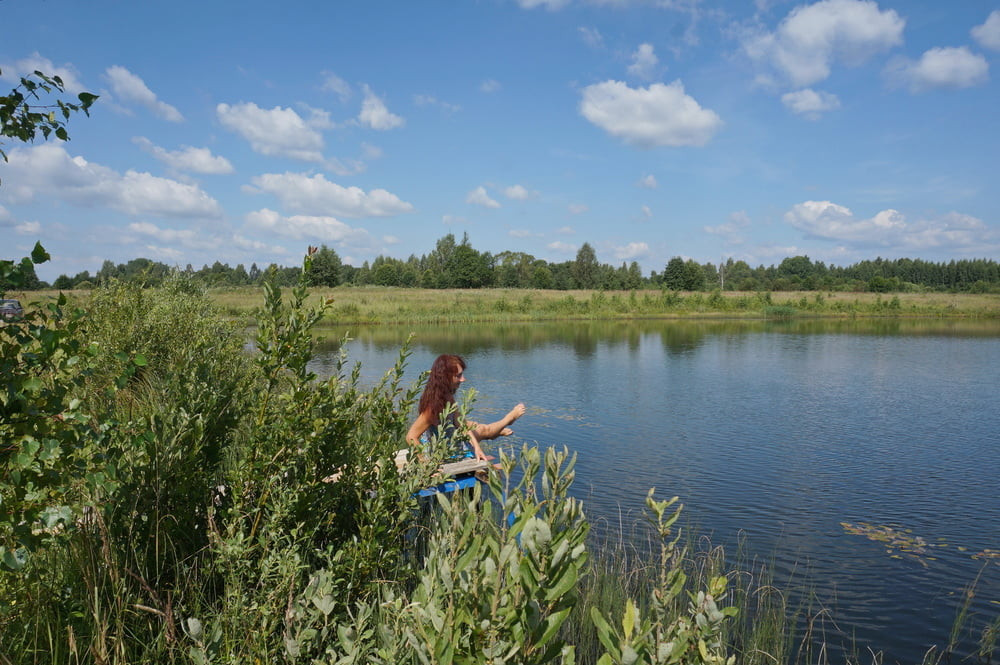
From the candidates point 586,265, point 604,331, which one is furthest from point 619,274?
point 604,331

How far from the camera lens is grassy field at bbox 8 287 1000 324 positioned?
50.4 m

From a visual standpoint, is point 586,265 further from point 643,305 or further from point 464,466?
point 464,466

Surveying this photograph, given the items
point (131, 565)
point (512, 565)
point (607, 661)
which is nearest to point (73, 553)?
point (131, 565)

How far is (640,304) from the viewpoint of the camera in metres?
57.4

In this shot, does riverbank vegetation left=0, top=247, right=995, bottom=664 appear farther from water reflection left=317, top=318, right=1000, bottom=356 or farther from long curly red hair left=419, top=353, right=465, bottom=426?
water reflection left=317, top=318, right=1000, bottom=356

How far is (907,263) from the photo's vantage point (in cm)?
11244

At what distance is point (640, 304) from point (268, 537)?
185 feet

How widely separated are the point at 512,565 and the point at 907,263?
431 feet

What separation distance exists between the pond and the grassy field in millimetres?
21993

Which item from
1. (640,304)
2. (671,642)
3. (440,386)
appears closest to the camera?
(671,642)

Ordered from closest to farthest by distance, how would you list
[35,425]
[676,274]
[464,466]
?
1. [35,425]
2. [464,466]
3. [676,274]

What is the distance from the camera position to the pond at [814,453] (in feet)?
23.2

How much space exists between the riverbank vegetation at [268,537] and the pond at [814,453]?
1.48m

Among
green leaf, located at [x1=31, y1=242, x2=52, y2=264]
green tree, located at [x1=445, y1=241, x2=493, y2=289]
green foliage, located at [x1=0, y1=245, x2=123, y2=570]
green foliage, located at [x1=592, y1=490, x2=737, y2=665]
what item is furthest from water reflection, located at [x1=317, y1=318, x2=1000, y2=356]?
green tree, located at [x1=445, y1=241, x2=493, y2=289]
